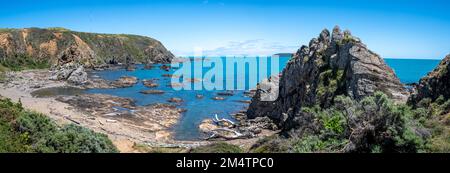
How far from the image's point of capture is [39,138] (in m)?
21.5

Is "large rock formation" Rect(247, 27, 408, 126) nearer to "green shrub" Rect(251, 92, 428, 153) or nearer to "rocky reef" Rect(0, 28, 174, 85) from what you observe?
"green shrub" Rect(251, 92, 428, 153)

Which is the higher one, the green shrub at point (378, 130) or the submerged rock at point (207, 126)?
the green shrub at point (378, 130)

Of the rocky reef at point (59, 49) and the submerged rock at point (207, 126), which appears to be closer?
the submerged rock at point (207, 126)

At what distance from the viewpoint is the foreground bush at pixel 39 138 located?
19.0 m

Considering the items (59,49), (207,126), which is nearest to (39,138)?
(207,126)

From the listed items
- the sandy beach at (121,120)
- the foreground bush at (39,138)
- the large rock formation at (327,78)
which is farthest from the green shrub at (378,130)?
the sandy beach at (121,120)

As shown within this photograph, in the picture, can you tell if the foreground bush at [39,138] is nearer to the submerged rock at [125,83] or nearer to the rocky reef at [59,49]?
the submerged rock at [125,83]

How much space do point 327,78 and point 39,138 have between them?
2731 cm

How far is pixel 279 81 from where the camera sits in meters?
54.2

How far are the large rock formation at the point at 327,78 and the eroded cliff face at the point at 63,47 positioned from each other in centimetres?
10778
